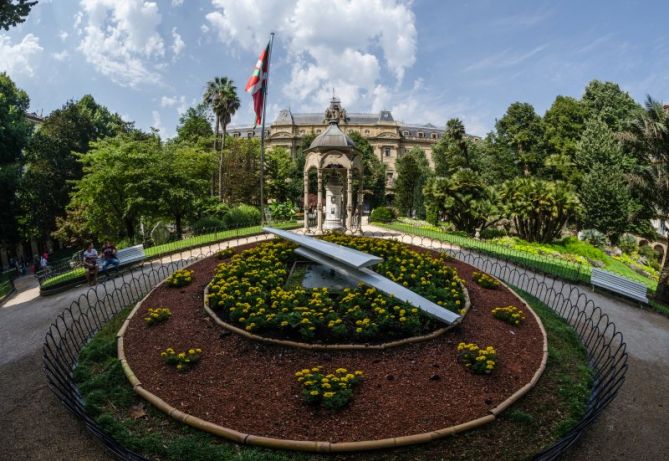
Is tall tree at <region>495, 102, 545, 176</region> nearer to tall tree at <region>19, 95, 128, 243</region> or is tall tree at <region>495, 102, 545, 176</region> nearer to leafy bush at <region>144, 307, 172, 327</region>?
leafy bush at <region>144, 307, 172, 327</region>

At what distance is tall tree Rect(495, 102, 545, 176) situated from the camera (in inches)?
1635

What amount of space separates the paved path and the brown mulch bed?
127 cm

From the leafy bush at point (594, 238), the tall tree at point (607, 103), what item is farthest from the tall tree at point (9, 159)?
the tall tree at point (607, 103)

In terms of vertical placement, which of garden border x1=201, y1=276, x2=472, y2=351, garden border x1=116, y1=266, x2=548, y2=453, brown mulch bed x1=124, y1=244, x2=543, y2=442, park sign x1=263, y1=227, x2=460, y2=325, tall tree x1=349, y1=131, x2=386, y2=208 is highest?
tall tree x1=349, y1=131, x2=386, y2=208

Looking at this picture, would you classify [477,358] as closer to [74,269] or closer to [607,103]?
[74,269]

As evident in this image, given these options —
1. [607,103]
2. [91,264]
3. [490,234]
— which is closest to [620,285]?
[490,234]

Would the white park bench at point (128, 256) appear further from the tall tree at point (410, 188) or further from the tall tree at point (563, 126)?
the tall tree at point (563, 126)

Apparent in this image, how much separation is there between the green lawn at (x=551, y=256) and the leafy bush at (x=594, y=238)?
4000 millimetres

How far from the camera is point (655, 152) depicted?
14.7m

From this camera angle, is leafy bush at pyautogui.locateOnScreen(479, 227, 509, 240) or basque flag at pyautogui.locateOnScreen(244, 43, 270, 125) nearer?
basque flag at pyautogui.locateOnScreen(244, 43, 270, 125)

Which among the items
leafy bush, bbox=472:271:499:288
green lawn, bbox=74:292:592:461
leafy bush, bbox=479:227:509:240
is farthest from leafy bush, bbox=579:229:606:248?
green lawn, bbox=74:292:592:461

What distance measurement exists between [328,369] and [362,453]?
6.05 feet

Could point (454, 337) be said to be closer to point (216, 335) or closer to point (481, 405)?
point (481, 405)

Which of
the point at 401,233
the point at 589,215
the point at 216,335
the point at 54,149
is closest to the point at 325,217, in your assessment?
the point at 401,233
